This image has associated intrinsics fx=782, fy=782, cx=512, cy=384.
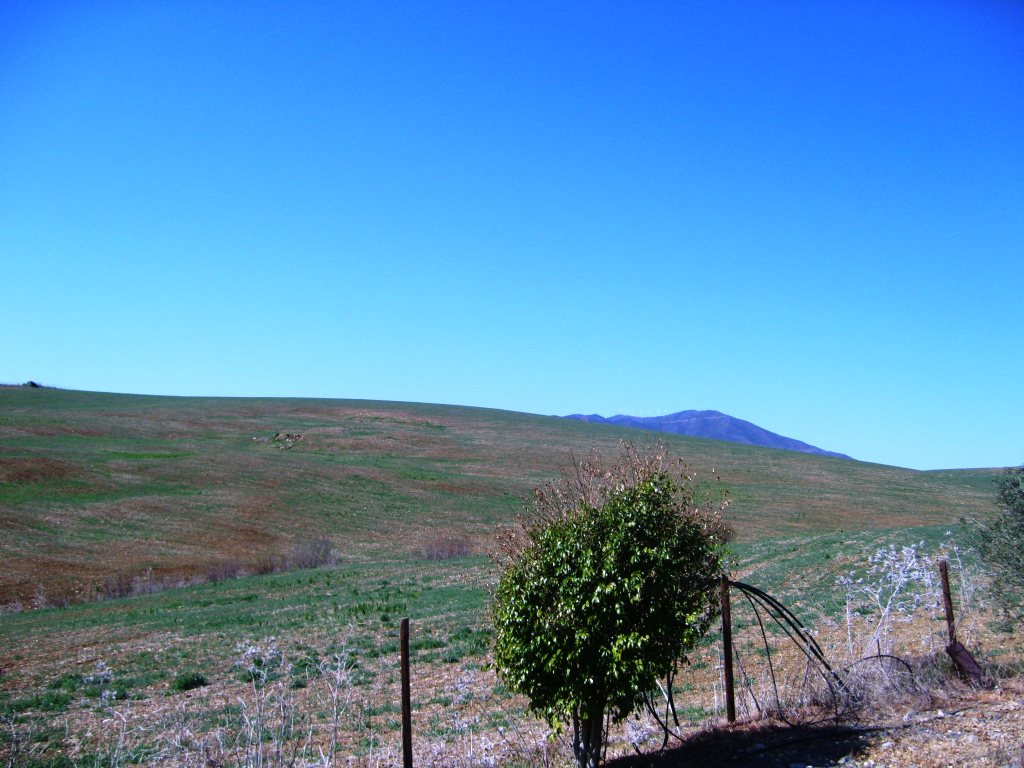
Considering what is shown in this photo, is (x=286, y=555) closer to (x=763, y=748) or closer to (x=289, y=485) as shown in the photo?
(x=289, y=485)

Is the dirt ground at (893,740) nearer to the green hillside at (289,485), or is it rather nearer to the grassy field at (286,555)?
the grassy field at (286,555)

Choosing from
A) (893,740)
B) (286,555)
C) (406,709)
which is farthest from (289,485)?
(893,740)

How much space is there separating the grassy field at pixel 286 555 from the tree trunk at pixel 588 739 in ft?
1.68

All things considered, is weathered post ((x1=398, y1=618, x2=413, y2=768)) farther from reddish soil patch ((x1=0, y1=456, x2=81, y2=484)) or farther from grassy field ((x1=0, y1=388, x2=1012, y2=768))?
reddish soil patch ((x1=0, y1=456, x2=81, y2=484))

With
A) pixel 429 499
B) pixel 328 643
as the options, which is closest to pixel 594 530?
pixel 328 643

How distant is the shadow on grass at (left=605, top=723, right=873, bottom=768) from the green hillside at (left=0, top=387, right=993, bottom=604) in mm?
28301

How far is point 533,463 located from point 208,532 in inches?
1438

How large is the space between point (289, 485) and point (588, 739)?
50.3 m

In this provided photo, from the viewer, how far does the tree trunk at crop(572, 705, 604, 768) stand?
6828mm

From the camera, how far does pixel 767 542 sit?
37.9 meters

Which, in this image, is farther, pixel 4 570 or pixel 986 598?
pixel 4 570

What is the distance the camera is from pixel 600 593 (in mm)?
6484

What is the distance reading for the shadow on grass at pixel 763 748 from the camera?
665 centimetres

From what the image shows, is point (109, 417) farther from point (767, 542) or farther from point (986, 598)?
point (986, 598)
